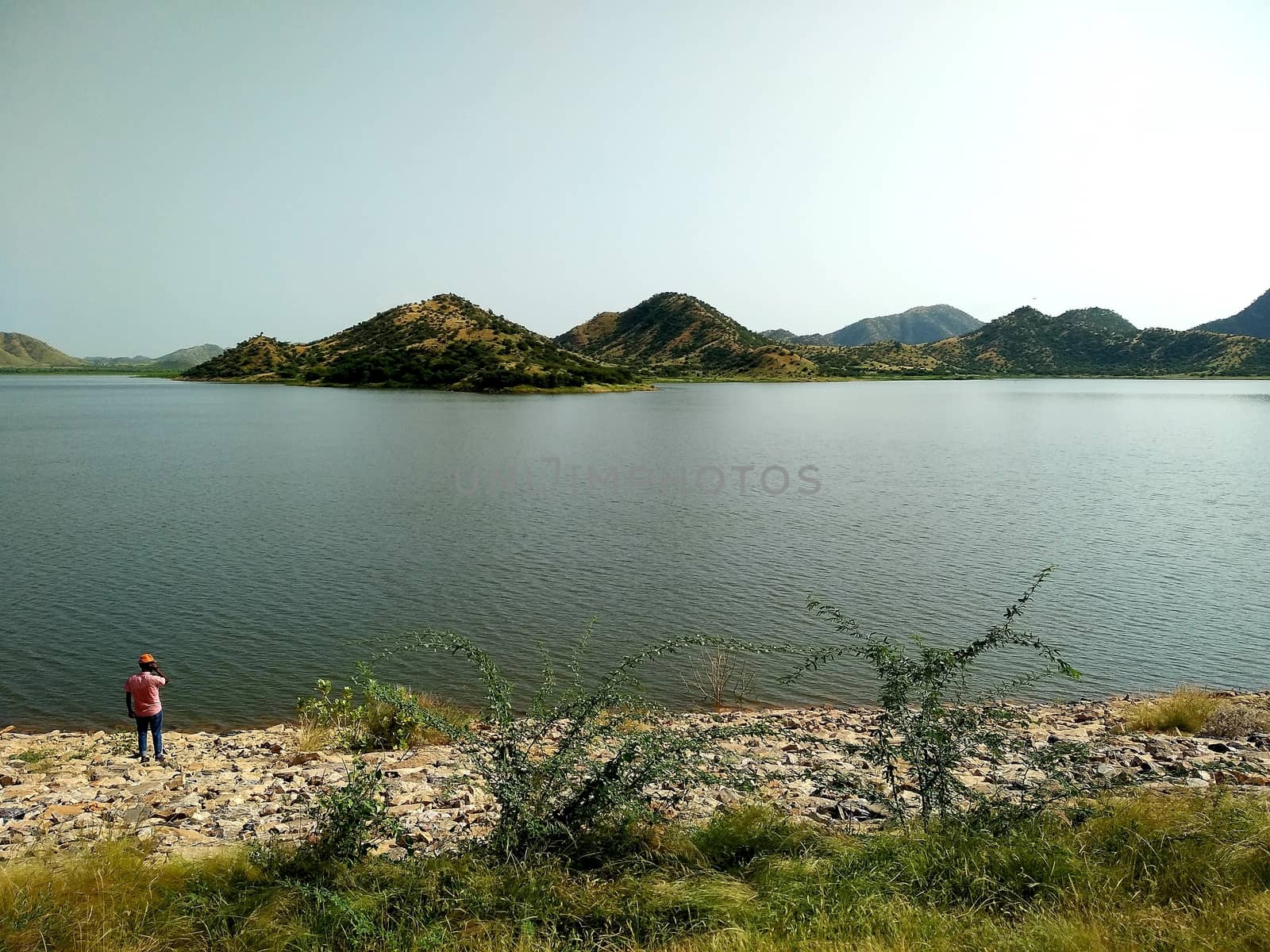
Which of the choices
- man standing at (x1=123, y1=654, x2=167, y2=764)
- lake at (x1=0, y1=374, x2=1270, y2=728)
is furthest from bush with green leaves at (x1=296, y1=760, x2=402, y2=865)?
lake at (x1=0, y1=374, x2=1270, y2=728)

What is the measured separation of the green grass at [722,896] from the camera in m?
6.33

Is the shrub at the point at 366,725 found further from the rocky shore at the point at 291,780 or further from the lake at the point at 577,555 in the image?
the lake at the point at 577,555

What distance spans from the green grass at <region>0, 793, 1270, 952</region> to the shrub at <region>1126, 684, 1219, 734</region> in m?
7.03

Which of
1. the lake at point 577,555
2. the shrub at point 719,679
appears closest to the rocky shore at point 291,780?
the shrub at point 719,679

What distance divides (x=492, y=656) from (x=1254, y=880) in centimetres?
1522

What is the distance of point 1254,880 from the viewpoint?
6914 millimetres

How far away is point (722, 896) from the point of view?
6965mm

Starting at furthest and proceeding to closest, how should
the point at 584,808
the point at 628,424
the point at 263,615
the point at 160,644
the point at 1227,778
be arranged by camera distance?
the point at 628,424
the point at 263,615
the point at 160,644
the point at 1227,778
the point at 584,808

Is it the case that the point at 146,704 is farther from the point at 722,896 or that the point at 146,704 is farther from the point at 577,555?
the point at 577,555

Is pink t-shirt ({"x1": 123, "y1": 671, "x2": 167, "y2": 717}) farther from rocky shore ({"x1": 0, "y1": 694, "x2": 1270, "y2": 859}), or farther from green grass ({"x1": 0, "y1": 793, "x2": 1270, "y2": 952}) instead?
green grass ({"x1": 0, "y1": 793, "x2": 1270, "y2": 952})

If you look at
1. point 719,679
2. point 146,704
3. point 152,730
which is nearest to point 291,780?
point 146,704

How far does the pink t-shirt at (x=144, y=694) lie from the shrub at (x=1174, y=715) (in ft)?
58.5

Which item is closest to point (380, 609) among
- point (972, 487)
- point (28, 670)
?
point (28, 670)

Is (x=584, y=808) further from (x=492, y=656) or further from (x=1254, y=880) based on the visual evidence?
(x=492, y=656)
